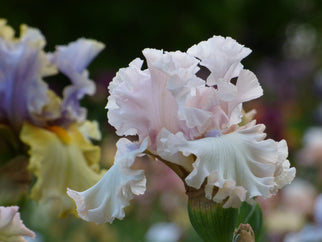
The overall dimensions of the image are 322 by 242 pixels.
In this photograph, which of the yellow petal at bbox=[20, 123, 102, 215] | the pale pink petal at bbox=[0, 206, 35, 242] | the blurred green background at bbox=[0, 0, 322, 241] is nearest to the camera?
the pale pink petal at bbox=[0, 206, 35, 242]

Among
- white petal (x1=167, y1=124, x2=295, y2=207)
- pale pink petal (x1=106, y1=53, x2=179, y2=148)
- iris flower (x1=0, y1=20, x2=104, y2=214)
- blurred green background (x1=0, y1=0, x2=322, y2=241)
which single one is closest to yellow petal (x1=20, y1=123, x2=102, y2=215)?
iris flower (x1=0, y1=20, x2=104, y2=214)

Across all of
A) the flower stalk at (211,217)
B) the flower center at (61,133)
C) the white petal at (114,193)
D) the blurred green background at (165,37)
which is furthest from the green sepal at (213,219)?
the blurred green background at (165,37)

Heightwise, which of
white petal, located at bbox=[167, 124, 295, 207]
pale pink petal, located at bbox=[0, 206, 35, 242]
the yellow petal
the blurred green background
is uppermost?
white petal, located at bbox=[167, 124, 295, 207]

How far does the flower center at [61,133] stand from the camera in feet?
4.98

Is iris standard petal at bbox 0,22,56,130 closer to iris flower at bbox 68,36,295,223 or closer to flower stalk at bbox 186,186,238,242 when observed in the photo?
iris flower at bbox 68,36,295,223

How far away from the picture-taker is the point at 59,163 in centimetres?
144

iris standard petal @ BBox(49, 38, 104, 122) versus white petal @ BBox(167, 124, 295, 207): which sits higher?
white petal @ BBox(167, 124, 295, 207)

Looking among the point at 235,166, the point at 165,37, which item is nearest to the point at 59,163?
the point at 235,166

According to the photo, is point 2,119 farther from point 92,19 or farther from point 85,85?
point 92,19

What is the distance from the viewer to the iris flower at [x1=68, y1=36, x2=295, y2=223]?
2.70 ft

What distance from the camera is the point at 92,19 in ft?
27.2

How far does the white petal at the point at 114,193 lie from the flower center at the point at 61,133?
645 millimetres

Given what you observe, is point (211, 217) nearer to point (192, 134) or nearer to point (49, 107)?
point (192, 134)

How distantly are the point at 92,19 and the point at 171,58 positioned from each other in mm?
7582
